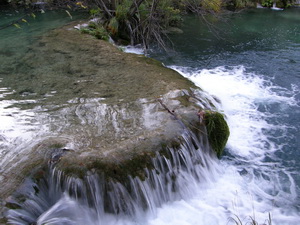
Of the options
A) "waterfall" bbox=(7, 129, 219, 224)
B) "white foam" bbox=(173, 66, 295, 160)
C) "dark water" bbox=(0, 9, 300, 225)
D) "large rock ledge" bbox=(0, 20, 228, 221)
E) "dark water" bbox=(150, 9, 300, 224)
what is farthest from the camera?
"white foam" bbox=(173, 66, 295, 160)

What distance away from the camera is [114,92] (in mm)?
5812

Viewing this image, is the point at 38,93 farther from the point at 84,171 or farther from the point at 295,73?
the point at 295,73

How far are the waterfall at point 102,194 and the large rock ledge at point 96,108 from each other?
0.55 ft

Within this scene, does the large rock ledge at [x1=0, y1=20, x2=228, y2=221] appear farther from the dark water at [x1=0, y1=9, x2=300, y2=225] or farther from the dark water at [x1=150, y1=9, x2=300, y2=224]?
the dark water at [x1=150, y1=9, x2=300, y2=224]

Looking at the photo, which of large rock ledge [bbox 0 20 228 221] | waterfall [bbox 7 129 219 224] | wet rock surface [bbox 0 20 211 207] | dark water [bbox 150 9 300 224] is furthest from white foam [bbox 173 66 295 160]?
waterfall [bbox 7 129 219 224]

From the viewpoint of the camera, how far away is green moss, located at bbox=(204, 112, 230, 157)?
5.07m

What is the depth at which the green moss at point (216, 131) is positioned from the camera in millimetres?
5074

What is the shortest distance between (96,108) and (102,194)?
76.5 inches

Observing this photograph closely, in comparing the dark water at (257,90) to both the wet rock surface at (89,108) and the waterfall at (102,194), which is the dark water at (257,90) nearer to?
the waterfall at (102,194)

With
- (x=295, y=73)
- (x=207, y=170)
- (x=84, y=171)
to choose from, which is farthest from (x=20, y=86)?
(x=295, y=73)

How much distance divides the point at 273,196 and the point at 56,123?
3876 millimetres

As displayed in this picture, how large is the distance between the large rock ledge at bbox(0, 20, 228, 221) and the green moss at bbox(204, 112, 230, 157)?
24 cm

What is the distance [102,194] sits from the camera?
12.3ft

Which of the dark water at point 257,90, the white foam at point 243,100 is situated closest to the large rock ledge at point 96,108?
the white foam at point 243,100
